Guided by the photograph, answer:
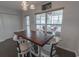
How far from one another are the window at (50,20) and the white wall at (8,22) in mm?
2023

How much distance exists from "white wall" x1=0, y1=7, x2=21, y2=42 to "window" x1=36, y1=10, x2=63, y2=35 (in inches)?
79.6

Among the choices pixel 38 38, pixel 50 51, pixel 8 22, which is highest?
pixel 8 22

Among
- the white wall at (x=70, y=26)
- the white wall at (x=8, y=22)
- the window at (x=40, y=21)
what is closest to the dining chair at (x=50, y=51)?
the white wall at (x=70, y=26)

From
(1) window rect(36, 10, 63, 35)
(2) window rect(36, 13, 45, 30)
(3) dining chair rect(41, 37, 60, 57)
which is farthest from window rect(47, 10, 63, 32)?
(3) dining chair rect(41, 37, 60, 57)

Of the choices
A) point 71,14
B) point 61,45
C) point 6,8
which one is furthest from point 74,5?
point 6,8

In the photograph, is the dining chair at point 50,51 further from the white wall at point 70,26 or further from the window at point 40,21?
the window at point 40,21

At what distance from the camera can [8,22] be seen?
17.4ft

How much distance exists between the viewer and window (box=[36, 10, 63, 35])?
353 cm

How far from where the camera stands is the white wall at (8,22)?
4845 mm

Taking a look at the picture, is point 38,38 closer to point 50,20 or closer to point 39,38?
point 39,38

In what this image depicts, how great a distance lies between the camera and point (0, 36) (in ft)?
15.5

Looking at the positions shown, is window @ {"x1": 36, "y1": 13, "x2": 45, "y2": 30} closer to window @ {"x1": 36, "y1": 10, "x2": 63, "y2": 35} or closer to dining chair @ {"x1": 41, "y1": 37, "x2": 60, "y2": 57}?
window @ {"x1": 36, "y1": 10, "x2": 63, "y2": 35}

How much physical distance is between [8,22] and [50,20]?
10.3 ft

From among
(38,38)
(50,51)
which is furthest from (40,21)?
(50,51)
